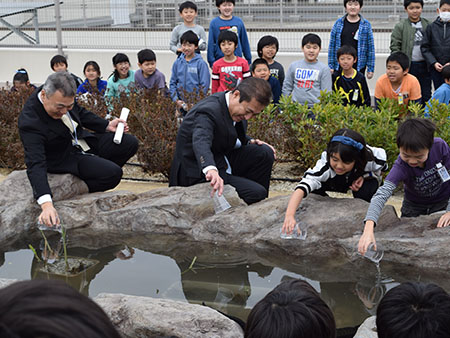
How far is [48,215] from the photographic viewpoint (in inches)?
164

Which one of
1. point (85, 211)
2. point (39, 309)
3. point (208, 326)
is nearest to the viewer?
point (39, 309)

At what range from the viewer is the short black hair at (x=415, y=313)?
→ 167cm

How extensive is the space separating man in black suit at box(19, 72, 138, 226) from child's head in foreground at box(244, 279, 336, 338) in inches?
107

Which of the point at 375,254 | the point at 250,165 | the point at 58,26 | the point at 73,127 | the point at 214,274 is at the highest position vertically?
the point at 58,26

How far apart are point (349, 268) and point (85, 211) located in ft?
6.24

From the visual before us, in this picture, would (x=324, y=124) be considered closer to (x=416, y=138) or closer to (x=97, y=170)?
(x=416, y=138)

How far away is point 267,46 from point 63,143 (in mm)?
3259

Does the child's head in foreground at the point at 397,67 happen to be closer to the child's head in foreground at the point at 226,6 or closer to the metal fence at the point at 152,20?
the child's head in foreground at the point at 226,6

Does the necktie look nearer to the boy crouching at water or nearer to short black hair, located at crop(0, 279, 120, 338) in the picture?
the boy crouching at water

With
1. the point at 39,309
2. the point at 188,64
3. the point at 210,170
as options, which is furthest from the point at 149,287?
the point at 188,64

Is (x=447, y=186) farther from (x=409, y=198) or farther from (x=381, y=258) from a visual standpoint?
(x=381, y=258)

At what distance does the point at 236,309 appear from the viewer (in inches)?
135

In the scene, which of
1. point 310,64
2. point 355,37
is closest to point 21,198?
point 310,64

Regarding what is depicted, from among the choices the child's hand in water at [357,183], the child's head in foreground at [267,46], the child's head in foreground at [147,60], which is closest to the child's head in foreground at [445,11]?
the child's head in foreground at [267,46]
